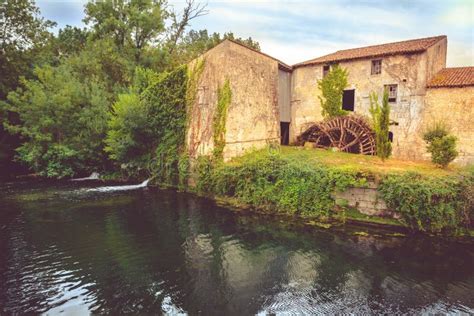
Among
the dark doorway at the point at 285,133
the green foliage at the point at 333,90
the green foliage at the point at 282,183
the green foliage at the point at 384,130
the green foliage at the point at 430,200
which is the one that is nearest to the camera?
the green foliage at the point at 430,200

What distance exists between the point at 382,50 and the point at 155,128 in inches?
563

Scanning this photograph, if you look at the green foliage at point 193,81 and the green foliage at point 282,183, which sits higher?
the green foliage at point 193,81

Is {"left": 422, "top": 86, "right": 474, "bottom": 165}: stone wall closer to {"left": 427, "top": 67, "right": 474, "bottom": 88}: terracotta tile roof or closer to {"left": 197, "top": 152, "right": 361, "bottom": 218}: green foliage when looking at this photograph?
{"left": 427, "top": 67, "right": 474, "bottom": 88}: terracotta tile roof

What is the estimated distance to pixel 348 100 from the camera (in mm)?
20062

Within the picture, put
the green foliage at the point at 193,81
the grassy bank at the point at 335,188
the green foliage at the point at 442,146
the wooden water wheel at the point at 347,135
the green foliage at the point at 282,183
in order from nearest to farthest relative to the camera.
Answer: the grassy bank at the point at 335,188, the green foliage at the point at 282,183, the green foliage at the point at 442,146, the green foliage at the point at 193,81, the wooden water wheel at the point at 347,135

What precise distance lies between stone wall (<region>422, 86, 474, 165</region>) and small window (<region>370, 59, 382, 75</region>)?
2948 millimetres

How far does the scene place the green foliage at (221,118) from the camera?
49.4 feet

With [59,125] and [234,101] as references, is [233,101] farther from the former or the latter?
[59,125]

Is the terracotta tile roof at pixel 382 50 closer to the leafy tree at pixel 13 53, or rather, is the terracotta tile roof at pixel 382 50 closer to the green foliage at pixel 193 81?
the green foliage at pixel 193 81

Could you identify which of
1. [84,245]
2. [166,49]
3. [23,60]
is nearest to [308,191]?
[84,245]

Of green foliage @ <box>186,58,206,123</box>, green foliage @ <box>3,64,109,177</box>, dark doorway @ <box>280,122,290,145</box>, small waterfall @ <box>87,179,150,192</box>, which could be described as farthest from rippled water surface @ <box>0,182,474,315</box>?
dark doorway @ <box>280,122,290,145</box>

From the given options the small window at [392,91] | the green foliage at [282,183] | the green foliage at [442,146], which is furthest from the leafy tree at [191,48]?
the green foliage at [442,146]

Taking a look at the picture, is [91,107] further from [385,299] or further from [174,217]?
[385,299]

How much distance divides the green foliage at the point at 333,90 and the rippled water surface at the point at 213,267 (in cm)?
1057
